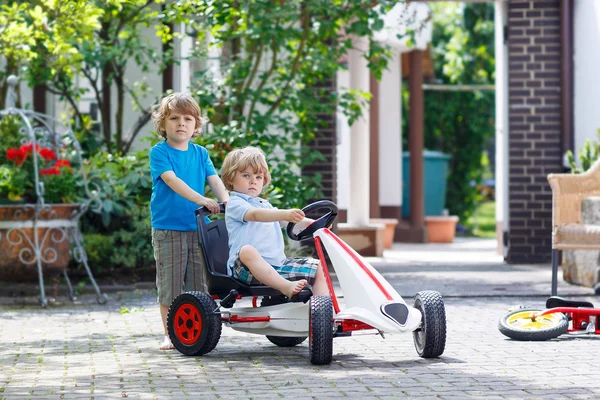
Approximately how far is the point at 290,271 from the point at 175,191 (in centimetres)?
81

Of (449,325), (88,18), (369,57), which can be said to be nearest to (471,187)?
(369,57)

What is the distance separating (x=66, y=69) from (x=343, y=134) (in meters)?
5.55

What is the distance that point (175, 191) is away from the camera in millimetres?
6234

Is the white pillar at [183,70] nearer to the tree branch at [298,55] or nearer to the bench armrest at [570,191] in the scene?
the tree branch at [298,55]

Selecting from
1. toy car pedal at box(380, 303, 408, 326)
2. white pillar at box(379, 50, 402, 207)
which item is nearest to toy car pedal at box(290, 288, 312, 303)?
toy car pedal at box(380, 303, 408, 326)

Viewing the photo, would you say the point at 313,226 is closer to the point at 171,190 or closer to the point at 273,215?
the point at 273,215

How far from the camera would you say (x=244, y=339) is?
6.84m

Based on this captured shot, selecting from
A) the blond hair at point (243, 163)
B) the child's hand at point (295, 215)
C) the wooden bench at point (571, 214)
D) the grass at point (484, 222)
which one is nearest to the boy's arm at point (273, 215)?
the child's hand at point (295, 215)

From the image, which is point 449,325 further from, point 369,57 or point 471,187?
point 471,187

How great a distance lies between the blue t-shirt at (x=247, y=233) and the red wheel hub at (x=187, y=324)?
0.96ft

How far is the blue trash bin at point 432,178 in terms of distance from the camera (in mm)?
A: 19766

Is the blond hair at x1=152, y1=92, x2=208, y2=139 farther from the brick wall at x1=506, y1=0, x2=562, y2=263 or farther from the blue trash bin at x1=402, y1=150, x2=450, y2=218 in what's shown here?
the blue trash bin at x1=402, y1=150, x2=450, y2=218

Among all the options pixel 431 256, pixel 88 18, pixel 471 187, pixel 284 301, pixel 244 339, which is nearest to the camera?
pixel 284 301

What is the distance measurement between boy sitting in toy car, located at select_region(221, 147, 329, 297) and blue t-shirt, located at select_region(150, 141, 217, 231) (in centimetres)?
34
